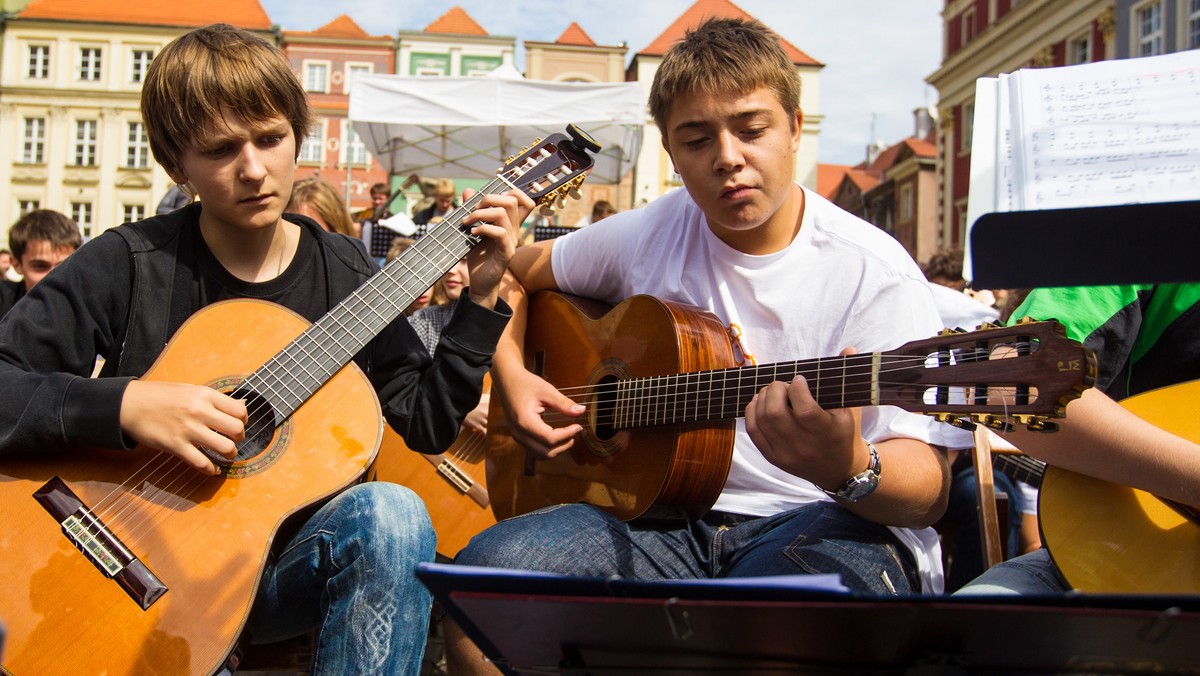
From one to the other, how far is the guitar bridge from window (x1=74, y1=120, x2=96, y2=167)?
140ft

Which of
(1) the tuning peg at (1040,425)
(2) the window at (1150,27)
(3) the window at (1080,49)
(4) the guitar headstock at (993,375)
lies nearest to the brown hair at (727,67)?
(4) the guitar headstock at (993,375)

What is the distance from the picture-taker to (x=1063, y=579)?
190cm

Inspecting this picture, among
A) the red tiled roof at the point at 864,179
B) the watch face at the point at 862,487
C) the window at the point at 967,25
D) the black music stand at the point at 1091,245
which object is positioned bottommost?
the watch face at the point at 862,487

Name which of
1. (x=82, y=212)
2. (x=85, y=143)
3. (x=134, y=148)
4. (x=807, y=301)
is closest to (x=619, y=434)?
(x=807, y=301)

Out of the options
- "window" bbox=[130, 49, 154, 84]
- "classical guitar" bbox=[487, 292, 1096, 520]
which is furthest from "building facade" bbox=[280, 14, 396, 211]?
"classical guitar" bbox=[487, 292, 1096, 520]

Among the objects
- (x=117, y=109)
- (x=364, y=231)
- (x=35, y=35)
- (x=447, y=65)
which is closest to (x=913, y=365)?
(x=364, y=231)

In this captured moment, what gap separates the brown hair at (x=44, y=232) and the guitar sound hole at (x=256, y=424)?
389 cm

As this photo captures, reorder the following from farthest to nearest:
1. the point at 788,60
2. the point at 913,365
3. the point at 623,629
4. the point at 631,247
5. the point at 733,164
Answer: the point at 631,247
the point at 788,60
the point at 733,164
the point at 913,365
the point at 623,629

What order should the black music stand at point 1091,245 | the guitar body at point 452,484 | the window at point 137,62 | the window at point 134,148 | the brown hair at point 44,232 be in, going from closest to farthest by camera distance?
the black music stand at point 1091,245, the guitar body at point 452,484, the brown hair at point 44,232, the window at point 134,148, the window at point 137,62

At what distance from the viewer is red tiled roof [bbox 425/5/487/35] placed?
39250 millimetres

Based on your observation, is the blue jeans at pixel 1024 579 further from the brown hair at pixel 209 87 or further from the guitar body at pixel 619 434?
the brown hair at pixel 209 87

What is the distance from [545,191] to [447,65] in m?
38.7

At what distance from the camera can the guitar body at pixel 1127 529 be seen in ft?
5.91

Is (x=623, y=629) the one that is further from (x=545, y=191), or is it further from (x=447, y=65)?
(x=447, y=65)
